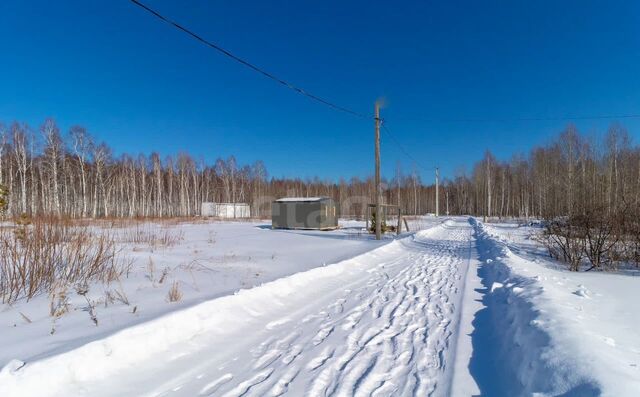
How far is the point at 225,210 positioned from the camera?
4956 centimetres

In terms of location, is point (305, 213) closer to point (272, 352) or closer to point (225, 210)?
point (272, 352)

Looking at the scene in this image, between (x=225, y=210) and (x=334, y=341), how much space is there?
48386 mm

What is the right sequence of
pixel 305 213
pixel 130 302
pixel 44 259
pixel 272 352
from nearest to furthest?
pixel 272 352 < pixel 130 302 < pixel 44 259 < pixel 305 213

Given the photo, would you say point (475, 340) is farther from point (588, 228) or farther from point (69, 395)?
point (588, 228)

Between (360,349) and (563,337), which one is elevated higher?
(563,337)

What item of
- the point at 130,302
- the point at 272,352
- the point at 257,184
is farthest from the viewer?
the point at 257,184

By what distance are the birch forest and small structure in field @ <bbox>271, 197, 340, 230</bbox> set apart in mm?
6739

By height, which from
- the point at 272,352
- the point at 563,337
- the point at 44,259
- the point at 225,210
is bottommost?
the point at 272,352

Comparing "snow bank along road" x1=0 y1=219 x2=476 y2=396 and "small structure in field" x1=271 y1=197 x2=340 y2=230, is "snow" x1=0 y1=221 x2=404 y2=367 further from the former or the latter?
"small structure in field" x1=271 y1=197 x2=340 y2=230

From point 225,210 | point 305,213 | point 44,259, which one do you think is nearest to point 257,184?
point 225,210

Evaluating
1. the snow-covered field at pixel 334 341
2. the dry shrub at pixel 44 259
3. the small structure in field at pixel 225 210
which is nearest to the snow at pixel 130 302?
the snow-covered field at pixel 334 341

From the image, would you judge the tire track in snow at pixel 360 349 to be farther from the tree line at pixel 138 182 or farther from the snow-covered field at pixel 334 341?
the tree line at pixel 138 182

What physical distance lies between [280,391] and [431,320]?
243 cm

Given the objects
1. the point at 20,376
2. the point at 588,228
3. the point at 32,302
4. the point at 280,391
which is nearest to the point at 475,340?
the point at 280,391
